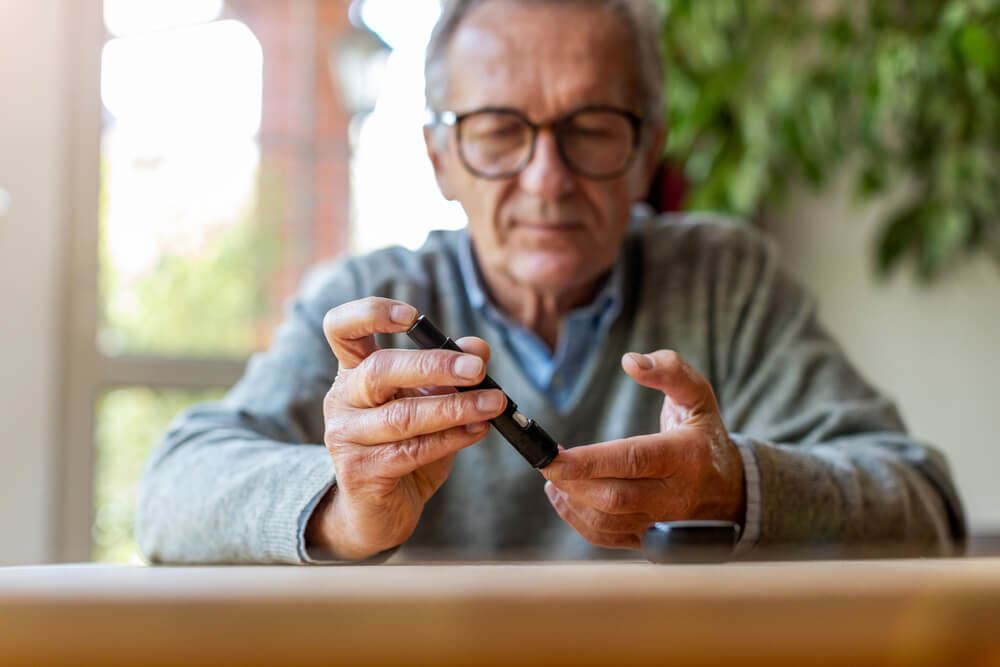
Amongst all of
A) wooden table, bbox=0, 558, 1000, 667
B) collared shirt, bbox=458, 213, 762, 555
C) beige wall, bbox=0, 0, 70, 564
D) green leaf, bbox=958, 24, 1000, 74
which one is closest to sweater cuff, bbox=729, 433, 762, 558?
collared shirt, bbox=458, 213, 762, 555

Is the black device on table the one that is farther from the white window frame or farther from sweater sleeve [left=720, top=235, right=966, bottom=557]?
the white window frame

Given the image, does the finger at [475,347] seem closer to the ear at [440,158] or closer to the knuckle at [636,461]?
the knuckle at [636,461]

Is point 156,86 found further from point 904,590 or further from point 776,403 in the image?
point 904,590

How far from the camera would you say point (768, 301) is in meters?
1.08

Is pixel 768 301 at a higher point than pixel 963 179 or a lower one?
lower

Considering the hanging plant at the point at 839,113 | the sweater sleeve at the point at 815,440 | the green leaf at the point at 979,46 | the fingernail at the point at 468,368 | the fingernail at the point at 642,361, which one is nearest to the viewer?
the fingernail at the point at 468,368

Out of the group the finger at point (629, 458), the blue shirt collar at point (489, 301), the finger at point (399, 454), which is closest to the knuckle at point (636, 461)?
the finger at point (629, 458)

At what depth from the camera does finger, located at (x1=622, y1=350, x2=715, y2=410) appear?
627 mm

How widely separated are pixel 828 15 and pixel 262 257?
1.43m

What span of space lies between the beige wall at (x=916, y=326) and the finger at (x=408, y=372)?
1616mm

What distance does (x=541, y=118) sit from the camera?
33.5 inches

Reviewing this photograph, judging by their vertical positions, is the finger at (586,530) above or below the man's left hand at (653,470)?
below

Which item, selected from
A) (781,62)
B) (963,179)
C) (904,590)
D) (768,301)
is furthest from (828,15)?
(904,590)

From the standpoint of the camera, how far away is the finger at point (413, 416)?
0.55 meters
